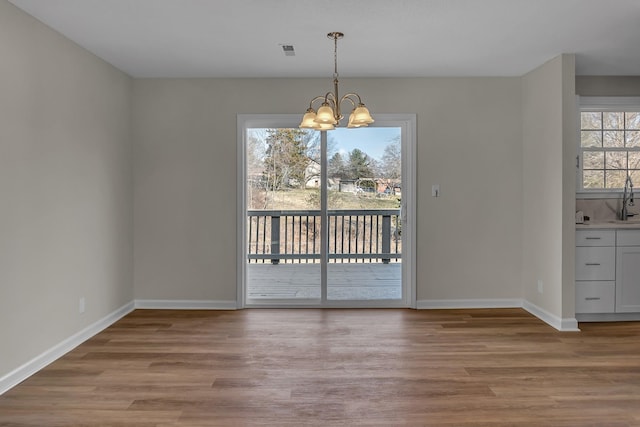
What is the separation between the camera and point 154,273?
4918 mm

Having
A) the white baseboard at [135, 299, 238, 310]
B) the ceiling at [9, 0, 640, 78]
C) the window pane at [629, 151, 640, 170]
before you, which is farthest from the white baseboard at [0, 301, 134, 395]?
the window pane at [629, 151, 640, 170]

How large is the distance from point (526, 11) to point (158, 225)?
3995 mm

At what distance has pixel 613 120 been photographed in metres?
4.86

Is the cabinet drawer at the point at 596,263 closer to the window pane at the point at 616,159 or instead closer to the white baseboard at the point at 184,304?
the window pane at the point at 616,159

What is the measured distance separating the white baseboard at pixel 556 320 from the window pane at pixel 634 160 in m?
1.91

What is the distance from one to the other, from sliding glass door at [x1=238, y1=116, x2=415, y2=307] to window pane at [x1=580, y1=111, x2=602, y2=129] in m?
1.90

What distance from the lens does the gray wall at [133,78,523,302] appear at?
16.0 feet

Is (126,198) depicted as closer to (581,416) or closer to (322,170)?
(322,170)

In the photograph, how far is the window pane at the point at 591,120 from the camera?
15.9 feet

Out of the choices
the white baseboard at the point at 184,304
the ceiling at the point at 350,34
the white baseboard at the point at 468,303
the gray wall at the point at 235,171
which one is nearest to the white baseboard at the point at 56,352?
the white baseboard at the point at 184,304

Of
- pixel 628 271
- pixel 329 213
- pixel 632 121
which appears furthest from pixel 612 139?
pixel 329 213

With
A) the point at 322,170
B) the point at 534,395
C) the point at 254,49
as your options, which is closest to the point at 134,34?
the point at 254,49

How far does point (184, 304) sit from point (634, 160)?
205 inches

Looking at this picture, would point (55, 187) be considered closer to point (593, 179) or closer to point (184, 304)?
point (184, 304)
